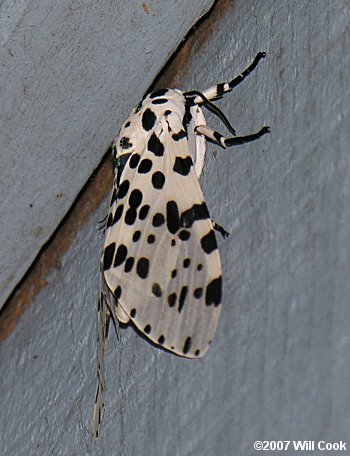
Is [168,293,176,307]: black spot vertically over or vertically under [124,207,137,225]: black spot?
under

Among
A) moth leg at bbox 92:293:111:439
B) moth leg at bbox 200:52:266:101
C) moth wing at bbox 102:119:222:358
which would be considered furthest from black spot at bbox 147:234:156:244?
moth leg at bbox 200:52:266:101

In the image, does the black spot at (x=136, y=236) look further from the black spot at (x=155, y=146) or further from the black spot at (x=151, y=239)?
the black spot at (x=155, y=146)

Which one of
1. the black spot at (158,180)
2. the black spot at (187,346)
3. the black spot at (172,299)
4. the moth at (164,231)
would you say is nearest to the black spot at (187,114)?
the moth at (164,231)

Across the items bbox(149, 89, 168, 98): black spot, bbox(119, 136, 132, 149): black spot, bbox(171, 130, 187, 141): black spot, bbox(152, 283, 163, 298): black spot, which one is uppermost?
bbox(149, 89, 168, 98): black spot

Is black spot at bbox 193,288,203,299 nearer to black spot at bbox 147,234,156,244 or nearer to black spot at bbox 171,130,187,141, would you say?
black spot at bbox 147,234,156,244

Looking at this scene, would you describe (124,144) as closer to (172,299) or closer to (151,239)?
(151,239)

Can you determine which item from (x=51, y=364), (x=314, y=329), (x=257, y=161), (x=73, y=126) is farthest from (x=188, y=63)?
(x=314, y=329)

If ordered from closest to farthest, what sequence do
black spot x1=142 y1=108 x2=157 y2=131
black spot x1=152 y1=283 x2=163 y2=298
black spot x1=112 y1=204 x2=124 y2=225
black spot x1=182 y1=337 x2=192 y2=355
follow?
1. black spot x1=182 y1=337 x2=192 y2=355
2. black spot x1=152 y1=283 x2=163 y2=298
3. black spot x1=112 y1=204 x2=124 y2=225
4. black spot x1=142 y1=108 x2=157 y2=131
